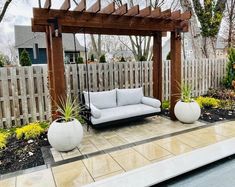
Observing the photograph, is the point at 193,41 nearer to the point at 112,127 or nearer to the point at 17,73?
the point at 112,127

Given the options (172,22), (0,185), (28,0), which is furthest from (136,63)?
(28,0)

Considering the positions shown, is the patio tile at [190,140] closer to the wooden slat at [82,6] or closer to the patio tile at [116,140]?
the patio tile at [116,140]

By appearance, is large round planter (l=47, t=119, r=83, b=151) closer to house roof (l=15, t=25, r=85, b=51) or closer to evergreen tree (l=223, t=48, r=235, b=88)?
evergreen tree (l=223, t=48, r=235, b=88)

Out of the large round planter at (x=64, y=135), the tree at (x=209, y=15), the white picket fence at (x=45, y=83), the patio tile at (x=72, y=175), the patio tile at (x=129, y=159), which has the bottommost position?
the patio tile at (x=72, y=175)

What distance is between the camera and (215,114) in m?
5.33

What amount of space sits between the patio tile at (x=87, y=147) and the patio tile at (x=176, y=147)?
1.25 metres

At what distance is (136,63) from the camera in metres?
6.25

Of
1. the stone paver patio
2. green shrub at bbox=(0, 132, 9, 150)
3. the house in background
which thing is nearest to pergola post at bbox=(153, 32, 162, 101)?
the stone paver patio

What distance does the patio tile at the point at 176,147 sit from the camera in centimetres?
334

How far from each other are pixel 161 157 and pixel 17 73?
3.72m

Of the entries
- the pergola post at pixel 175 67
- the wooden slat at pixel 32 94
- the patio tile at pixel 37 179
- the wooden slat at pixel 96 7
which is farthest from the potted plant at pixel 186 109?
the wooden slat at pixel 32 94

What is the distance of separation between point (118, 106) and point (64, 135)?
6.75ft

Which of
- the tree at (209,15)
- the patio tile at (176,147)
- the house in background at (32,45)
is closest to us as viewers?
the patio tile at (176,147)

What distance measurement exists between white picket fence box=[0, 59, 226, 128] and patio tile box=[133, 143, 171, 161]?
2394mm
